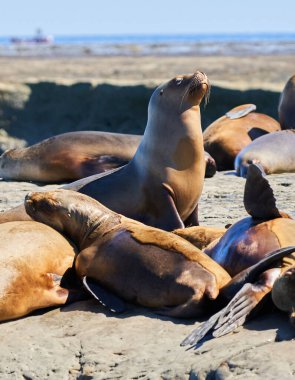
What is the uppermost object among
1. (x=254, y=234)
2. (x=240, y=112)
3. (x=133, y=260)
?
(x=254, y=234)

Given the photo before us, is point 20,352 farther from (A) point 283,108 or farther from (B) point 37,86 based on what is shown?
(B) point 37,86

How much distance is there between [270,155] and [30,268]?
493 centimetres

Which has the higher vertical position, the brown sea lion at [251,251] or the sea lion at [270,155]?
the brown sea lion at [251,251]

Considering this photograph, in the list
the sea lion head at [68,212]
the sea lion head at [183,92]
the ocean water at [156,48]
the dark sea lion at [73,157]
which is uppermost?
the sea lion head at [183,92]

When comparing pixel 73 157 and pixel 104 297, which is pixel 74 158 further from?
pixel 104 297

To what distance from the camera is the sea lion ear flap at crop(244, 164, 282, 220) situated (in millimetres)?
5547

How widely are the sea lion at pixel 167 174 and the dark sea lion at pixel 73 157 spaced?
2180mm

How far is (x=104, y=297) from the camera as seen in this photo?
527 centimetres

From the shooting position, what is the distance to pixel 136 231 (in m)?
5.54

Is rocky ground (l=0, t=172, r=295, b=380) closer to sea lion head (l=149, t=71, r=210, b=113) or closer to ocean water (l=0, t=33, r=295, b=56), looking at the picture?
sea lion head (l=149, t=71, r=210, b=113)

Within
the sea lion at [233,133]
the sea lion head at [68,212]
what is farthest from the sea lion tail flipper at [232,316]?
the sea lion at [233,133]

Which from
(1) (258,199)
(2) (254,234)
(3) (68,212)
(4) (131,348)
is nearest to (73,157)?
(3) (68,212)

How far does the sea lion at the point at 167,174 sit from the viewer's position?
7246 millimetres

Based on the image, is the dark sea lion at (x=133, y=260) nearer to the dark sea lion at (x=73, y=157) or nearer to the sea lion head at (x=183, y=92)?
the sea lion head at (x=183, y=92)
